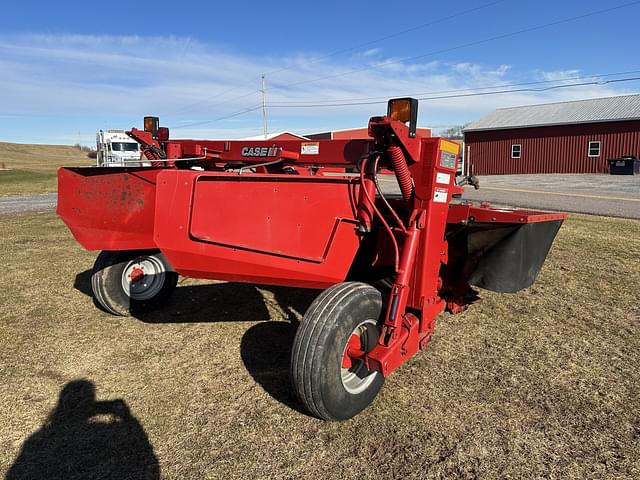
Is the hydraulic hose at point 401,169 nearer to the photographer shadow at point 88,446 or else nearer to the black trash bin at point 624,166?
Result: the photographer shadow at point 88,446

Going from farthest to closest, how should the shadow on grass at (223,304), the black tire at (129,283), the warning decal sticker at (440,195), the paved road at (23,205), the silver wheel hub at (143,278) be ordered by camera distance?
the paved road at (23,205) → the shadow on grass at (223,304) → the silver wheel hub at (143,278) → the black tire at (129,283) → the warning decal sticker at (440,195)

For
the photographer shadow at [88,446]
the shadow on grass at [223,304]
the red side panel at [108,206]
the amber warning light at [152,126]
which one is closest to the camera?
the photographer shadow at [88,446]

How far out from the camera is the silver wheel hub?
4098mm

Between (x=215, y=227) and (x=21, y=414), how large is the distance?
1510 millimetres

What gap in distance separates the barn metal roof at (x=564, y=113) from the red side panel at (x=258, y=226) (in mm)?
29450

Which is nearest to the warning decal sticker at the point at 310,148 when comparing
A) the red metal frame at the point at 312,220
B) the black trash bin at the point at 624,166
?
the red metal frame at the point at 312,220

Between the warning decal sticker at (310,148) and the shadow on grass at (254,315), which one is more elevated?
the warning decal sticker at (310,148)

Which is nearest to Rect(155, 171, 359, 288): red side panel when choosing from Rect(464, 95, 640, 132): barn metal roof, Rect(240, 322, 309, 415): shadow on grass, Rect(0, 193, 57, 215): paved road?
Rect(240, 322, 309, 415): shadow on grass

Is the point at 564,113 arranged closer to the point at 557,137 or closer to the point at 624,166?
the point at 557,137

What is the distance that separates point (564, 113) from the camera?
3005 centimetres

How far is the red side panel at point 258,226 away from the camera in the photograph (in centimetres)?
273

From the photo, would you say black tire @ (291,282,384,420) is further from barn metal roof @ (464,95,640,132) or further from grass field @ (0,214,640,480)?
barn metal roof @ (464,95,640,132)

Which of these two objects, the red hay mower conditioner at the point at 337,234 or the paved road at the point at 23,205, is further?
the paved road at the point at 23,205

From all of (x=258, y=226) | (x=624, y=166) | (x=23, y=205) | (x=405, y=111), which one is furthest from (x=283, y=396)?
(x=624, y=166)
